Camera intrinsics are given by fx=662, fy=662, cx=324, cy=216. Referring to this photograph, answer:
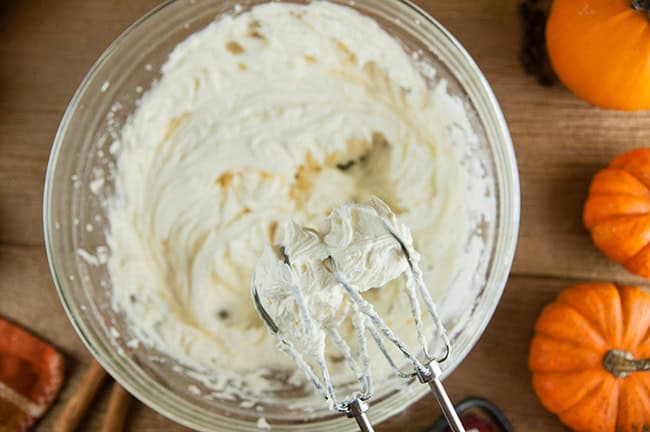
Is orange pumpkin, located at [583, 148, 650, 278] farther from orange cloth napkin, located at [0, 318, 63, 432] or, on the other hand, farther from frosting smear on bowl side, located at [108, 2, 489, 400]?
orange cloth napkin, located at [0, 318, 63, 432]

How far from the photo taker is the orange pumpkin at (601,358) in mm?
1159

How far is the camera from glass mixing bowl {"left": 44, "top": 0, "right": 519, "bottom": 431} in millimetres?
1136

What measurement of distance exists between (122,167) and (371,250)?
566 mm

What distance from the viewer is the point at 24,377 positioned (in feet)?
4.15

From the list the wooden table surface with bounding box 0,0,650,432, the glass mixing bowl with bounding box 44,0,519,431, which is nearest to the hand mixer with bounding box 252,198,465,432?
the glass mixing bowl with bounding box 44,0,519,431

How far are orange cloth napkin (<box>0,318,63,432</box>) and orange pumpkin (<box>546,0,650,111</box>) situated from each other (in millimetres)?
1085

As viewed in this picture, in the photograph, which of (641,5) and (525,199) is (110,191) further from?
(641,5)

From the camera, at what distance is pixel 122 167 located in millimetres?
1222

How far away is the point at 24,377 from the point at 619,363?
1.09 meters

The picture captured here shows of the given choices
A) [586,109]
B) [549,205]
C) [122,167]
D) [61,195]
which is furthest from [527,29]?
[61,195]

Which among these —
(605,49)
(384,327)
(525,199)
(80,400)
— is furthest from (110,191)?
(605,49)

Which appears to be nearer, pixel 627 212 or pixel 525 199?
pixel 627 212

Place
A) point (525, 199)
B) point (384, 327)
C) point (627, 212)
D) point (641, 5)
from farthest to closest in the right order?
point (525, 199), point (627, 212), point (641, 5), point (384, 327)

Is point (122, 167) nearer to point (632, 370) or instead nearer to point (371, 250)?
point (371, 250)
